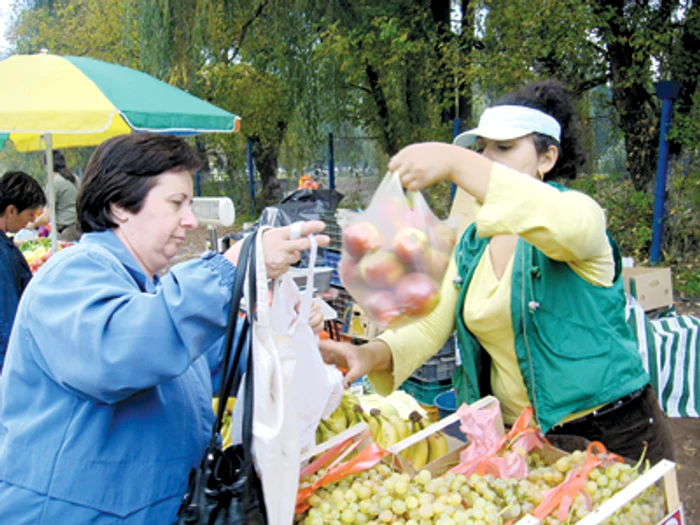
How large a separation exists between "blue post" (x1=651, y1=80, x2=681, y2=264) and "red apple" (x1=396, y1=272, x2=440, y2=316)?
551 centimetres

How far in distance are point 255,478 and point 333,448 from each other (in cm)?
45

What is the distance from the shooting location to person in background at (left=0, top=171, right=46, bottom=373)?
3275mm

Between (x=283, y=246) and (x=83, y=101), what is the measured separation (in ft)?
10.7

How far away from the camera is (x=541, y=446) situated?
5.33 ft

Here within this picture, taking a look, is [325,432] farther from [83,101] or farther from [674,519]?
[83,101]

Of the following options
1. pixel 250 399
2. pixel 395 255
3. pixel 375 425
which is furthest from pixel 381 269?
pixel 375 425

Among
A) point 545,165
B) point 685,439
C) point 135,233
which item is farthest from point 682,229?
point 135,233

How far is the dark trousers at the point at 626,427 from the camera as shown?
178 cm

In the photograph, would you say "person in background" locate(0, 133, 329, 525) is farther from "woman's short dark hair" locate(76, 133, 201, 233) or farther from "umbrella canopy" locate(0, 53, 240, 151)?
"umbrella canopy" locate(0, 53, 240, 151)

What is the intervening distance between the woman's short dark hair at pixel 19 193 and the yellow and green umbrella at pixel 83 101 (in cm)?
30

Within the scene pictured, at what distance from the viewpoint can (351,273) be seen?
161cm

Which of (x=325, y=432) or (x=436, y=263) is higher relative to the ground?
(x=436, y=263)

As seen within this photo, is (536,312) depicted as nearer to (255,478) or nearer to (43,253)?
(255,478)

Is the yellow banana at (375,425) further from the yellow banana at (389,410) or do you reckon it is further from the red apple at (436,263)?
the red apple at (436,263)
